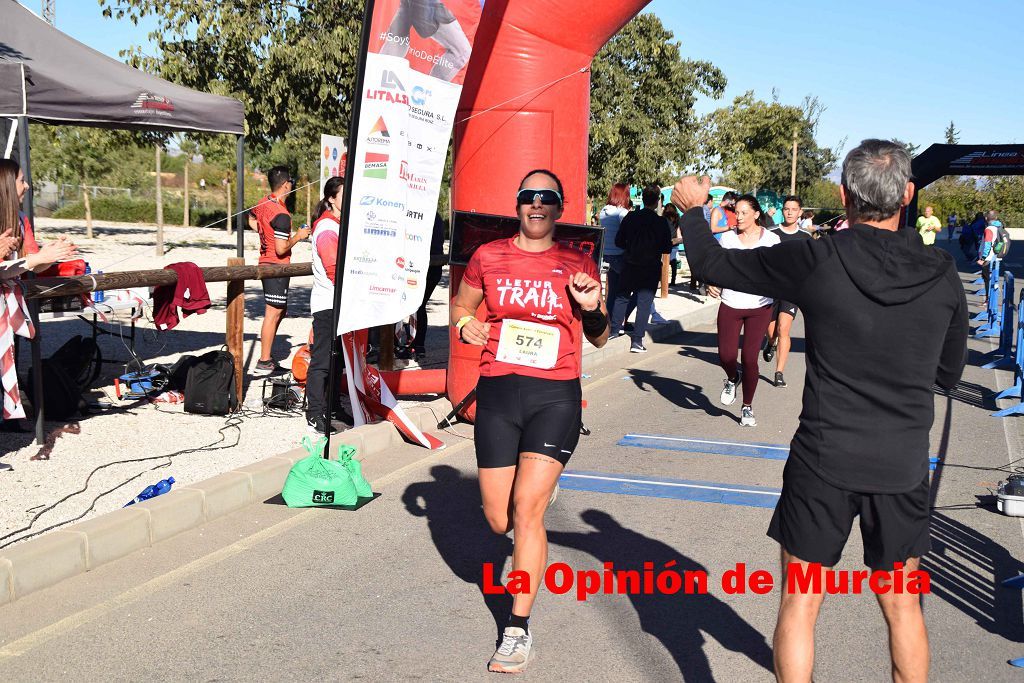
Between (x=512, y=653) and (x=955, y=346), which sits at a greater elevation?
(x=955, y=346)

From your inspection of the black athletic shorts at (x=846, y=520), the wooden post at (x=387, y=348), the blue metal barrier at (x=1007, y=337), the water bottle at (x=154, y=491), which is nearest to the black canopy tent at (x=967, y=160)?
the blue metal barrier at (x=1007, y=337)

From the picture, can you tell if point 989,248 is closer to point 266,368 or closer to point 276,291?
point 276,291

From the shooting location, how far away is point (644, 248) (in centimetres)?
1356

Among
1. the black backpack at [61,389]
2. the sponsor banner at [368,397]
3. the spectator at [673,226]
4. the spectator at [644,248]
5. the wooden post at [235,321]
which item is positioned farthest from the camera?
the spectator at [673,226]

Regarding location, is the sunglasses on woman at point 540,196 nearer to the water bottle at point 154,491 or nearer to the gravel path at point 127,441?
the water bottle at point 154,491

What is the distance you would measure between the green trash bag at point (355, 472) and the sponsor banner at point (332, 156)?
5205mm

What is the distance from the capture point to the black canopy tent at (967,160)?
85.4 feet

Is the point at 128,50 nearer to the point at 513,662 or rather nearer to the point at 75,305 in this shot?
the point at 75,305

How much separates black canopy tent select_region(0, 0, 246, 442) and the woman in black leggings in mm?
4480

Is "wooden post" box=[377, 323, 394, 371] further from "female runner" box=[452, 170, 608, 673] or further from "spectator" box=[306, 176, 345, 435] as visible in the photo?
"female runner" box=[452, 170, 608, 673]

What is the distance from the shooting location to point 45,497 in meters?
6.28

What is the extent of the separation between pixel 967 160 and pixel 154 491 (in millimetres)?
25376

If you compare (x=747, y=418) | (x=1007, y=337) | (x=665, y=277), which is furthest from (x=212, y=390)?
(x=665, y=277)

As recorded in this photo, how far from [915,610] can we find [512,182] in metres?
6.01
